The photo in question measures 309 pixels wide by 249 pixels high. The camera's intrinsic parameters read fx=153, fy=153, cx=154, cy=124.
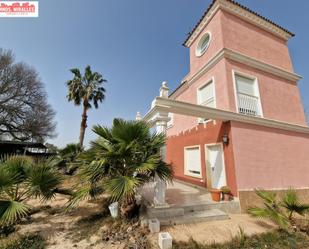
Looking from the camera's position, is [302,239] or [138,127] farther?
[138,127]

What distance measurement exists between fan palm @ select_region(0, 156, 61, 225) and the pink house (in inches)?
156

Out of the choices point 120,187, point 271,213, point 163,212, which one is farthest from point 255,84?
point 120,187

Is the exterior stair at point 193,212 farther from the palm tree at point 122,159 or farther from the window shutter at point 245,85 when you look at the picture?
the window shutter at point 245,85

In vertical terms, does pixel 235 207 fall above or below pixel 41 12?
below

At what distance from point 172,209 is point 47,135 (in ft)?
85.3

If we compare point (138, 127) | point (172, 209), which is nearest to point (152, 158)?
point (138, 127)

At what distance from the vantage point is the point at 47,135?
24.3m

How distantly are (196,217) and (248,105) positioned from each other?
6.09 m

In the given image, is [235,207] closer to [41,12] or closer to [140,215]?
[140,215]

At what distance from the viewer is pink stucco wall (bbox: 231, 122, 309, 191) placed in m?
6.73

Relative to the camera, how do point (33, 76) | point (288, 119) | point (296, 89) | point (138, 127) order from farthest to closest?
point (33, 76)
point (296, 89)
point (288, 119)
point (138, 127)

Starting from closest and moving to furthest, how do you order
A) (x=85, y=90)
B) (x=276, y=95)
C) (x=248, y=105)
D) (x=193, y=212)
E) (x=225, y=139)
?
(x=193, y=212)
(x=225, y=139)
(x=248, y=105)
(x=276, y=95)
(x=85, y=90)

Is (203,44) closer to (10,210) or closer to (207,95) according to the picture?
(207,95)

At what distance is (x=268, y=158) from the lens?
7355 millimetres
